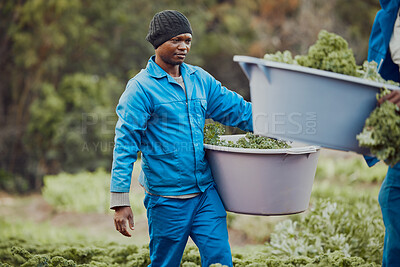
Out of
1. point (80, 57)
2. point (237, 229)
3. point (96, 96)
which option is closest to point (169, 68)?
point (237, 229)

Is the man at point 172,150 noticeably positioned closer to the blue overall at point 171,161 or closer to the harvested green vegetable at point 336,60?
the blue overall at point 171,161

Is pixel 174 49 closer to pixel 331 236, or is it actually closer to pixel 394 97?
pixel 394 97

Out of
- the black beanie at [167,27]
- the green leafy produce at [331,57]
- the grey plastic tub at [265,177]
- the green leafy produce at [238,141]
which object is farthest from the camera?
the green leafy produce at [238,141]

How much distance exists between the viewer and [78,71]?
12906mm

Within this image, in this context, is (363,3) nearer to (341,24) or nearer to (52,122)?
(341,24)

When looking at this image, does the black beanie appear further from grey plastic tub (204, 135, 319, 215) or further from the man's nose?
grey plastic tub (204, 135, 319, 215)

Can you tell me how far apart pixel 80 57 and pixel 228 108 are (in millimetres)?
10368

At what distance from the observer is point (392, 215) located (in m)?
2.52

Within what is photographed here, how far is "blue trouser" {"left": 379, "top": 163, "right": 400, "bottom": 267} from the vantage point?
2.51m

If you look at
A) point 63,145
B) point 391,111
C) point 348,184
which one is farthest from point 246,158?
point 63,145

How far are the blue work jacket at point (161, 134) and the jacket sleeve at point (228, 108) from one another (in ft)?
0.61

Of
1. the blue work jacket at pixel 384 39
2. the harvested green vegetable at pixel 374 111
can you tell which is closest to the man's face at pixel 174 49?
the harvested green vegetable at pixel 374 111

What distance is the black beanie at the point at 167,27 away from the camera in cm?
286

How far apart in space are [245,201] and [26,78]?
10.4 meters
